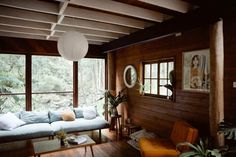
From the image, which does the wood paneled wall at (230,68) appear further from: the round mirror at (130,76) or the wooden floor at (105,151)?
the round mirror at (130,76)

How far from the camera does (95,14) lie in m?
3.18

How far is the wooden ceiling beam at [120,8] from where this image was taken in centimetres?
262

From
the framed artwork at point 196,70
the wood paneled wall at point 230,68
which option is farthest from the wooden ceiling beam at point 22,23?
the wood paneled wall at point 230,68

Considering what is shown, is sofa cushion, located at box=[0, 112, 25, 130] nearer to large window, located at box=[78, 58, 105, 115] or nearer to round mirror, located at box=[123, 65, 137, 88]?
large window, located at box=[78, 58, 105, 115]

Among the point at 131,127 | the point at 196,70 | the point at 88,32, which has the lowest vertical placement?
the point at 131,127

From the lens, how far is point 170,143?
10.6ft

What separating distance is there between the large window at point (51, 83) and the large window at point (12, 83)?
0.90 feet

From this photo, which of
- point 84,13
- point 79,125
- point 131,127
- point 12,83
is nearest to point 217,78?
point 84,13

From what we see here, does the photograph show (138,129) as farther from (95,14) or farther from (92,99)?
(95,14)

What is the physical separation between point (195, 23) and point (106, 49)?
2.92 metres

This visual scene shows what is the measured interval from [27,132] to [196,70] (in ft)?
11.2

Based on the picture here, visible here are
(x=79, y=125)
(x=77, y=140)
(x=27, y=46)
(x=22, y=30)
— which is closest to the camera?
(x=77, y=140)

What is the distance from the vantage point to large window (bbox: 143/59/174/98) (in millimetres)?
3893

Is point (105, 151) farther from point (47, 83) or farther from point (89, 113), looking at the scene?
point (47, 83)
